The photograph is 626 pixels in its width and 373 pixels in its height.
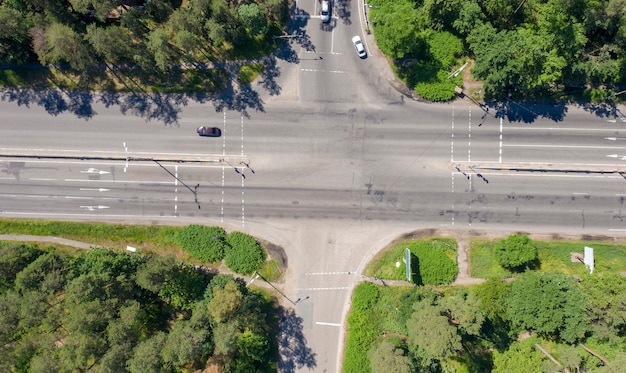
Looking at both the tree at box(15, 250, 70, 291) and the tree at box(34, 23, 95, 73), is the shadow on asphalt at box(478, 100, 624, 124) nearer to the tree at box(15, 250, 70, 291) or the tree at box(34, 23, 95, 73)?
the tree at box(34, 23, 95, 73)

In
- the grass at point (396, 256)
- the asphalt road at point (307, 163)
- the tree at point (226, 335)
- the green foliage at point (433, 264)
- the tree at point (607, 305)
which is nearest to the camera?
the tree at point (226, 335)

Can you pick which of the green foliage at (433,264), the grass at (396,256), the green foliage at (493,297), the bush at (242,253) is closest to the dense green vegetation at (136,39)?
the bush at (242,253)

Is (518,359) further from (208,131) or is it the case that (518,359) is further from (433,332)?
(208,131)

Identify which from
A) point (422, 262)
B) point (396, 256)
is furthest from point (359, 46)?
point (422, 262)

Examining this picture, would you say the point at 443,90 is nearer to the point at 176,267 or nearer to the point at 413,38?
the point at 413,38

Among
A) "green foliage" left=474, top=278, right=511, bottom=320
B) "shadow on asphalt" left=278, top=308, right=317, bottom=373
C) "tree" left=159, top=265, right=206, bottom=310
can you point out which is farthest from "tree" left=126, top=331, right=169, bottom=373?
"green foliage" left=474, top=278, right=511, bottom=320

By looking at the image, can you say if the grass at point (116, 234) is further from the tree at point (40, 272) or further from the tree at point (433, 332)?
the tree at point (433, 332)
